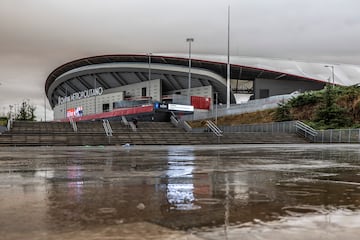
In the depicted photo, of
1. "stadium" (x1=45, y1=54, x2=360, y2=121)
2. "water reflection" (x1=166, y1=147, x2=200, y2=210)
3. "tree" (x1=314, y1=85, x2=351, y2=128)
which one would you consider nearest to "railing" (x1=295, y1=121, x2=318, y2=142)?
"tree" (x1=314, y1=85, x2=351, y2=128)

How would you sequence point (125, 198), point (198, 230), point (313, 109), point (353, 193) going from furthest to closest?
1. point (313, 109)
2. point (353, 193)
3. point (125, 198)
4. point (198, 230)

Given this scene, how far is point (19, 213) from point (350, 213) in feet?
10.8

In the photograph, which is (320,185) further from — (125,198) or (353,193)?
(125,198)

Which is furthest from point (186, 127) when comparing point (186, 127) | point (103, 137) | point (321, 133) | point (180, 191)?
point (180, 191)

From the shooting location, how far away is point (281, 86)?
8088cm

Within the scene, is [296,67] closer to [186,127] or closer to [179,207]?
[186,127]

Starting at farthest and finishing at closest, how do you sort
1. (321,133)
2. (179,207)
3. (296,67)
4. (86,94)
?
(86,94), (296,67), (321,133), (179,207)

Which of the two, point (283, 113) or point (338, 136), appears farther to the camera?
point (283, 113)

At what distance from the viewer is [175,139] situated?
30.6 m

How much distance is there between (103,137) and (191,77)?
51303mm

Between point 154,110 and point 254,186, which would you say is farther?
point 154,110

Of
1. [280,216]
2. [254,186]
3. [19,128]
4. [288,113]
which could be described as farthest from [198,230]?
[288,113]

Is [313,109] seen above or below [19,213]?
above

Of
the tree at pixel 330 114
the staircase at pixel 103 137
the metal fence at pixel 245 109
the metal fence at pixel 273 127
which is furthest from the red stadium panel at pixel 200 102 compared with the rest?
the tree at pixel 330 114
